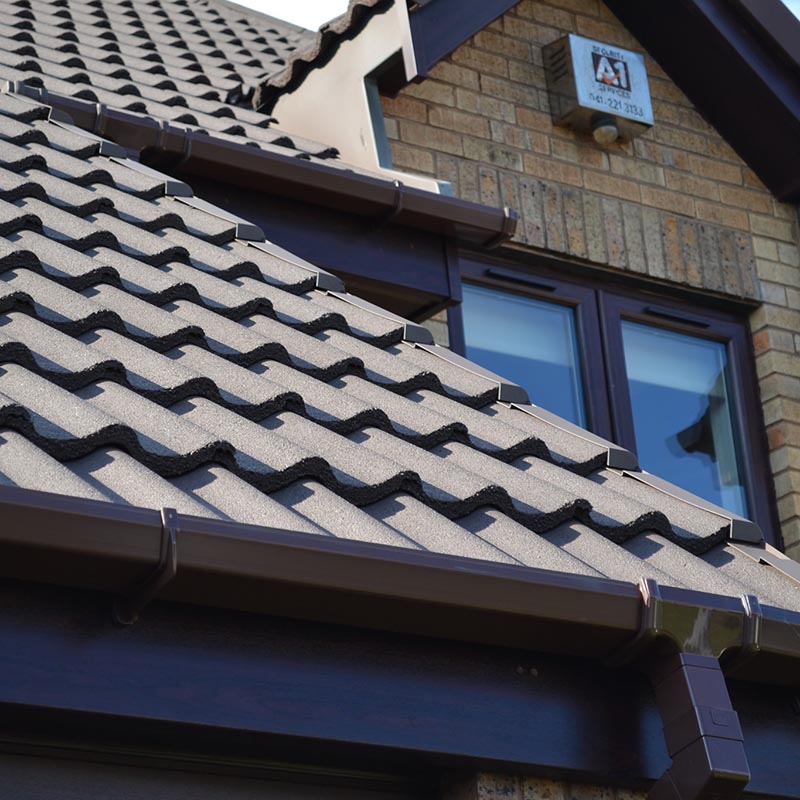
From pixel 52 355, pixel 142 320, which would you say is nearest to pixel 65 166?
pixel 142 320

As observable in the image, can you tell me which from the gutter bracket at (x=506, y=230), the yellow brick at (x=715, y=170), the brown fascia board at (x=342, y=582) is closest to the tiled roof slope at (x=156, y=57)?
the gutter bracket at (x=506, y=230)

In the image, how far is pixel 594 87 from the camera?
6.62 metres

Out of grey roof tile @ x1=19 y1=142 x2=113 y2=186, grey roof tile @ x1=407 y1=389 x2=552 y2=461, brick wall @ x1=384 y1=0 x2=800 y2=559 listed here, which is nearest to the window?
brick wall @ x1=384 y1=0 x2=800 y2=559

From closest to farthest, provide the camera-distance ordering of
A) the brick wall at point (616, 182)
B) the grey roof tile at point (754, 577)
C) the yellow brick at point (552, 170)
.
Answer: the grey roof tile at point (754, 577) < the brick wall at point (616, 182) < the yellow brick at point (552, 170)

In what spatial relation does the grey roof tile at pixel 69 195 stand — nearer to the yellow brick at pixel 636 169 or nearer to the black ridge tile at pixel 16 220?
the black ridge tile at pixel 16 220

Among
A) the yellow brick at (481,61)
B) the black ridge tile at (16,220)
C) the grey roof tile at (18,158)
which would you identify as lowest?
the black ridge tile at (16,220)

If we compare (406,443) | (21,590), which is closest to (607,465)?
(406,443)

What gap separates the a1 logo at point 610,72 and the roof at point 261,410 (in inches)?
102

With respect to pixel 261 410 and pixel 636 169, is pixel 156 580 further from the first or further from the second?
pixel 636 169

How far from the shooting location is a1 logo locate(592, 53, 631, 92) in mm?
6672

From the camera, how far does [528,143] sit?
6477mm

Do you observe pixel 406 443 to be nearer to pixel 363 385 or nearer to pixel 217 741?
pixel 363 385

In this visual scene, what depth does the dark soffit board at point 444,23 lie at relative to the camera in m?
6.05

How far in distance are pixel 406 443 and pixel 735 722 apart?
0.94 metres
